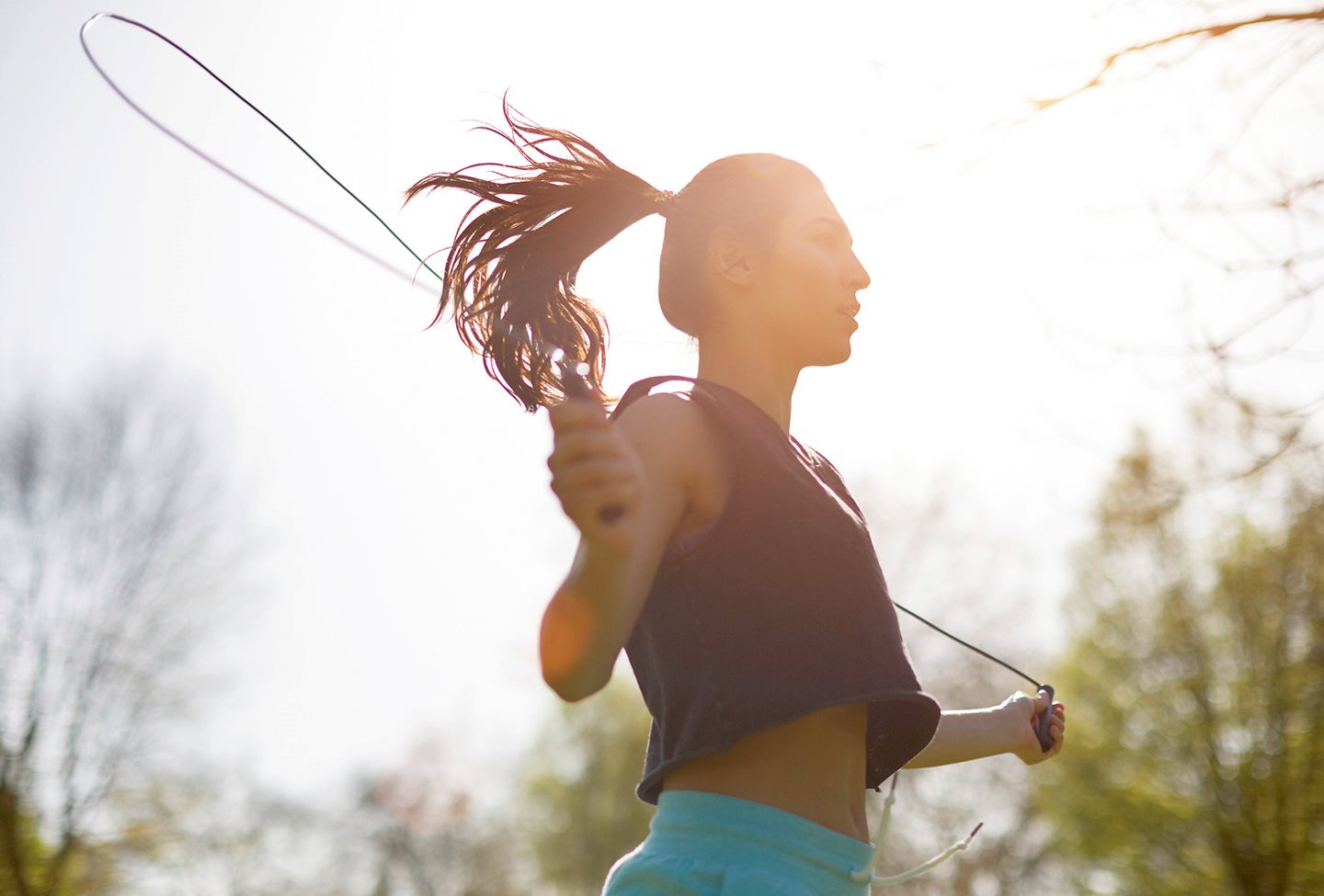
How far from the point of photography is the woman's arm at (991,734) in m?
2.15

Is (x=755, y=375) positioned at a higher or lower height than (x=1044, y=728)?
higher

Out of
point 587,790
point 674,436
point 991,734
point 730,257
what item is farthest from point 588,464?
point 587,790

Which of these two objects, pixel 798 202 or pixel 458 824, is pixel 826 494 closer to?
pixel 798 202

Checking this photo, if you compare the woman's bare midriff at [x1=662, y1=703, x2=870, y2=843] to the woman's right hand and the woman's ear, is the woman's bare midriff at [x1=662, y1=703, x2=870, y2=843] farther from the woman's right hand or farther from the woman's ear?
the woman's ear

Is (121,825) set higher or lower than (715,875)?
lower

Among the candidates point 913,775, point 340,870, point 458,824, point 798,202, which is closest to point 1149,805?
point 913,775

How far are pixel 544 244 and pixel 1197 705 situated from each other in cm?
1439

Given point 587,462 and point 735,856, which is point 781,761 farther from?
point 587,462

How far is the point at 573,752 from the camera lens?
2556 centimetres

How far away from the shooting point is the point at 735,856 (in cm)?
162

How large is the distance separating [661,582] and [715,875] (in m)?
0.41

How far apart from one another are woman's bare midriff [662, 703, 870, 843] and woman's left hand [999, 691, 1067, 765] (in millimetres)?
595

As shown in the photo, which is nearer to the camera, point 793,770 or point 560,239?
point 793,770

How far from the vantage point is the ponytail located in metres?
Answer: 2.24
